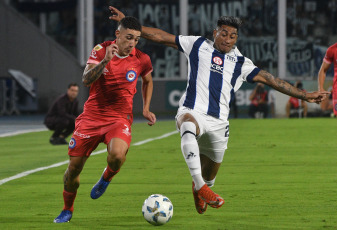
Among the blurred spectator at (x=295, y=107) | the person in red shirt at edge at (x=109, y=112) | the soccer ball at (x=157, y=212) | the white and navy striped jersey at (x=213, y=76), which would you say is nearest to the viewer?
the soccer ball at (x=157, y=212)

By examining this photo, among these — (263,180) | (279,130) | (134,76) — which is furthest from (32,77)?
(134,76)

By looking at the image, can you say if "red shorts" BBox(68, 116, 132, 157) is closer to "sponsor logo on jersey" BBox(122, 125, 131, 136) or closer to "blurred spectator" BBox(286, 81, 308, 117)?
"sponsor logo on jersey" BBox(122, 125, 131, 136)

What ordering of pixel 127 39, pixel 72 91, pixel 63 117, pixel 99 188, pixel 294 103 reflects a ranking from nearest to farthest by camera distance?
pixel 127 39 → pixel 99 188 → pixel 72 91 → pixel 63 117 → pixel 294 103

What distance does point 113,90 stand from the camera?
7.97 meters

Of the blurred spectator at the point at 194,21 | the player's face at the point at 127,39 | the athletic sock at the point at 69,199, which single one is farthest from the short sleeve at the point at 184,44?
the blurred spectator at the point at 194,21

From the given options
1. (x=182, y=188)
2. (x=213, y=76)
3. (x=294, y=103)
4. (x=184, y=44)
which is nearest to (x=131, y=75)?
(x=184, y=44)

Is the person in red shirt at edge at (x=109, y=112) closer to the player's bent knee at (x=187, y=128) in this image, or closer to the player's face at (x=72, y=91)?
the player's bent knee at (x=187, y=128)

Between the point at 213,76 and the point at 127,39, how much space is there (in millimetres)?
1045

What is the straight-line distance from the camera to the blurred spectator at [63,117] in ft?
58.4

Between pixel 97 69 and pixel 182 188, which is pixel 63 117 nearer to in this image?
pixel 182 188

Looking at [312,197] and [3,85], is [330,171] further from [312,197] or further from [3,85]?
[3,85]

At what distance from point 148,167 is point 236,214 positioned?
16.6ft

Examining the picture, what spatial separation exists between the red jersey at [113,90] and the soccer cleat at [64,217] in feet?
3.27

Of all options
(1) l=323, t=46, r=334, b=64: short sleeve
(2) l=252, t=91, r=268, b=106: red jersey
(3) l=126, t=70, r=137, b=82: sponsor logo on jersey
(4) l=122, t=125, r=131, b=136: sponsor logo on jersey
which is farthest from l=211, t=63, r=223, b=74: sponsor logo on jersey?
(2) l=252, t=91, r=268, b=106: red jersey
